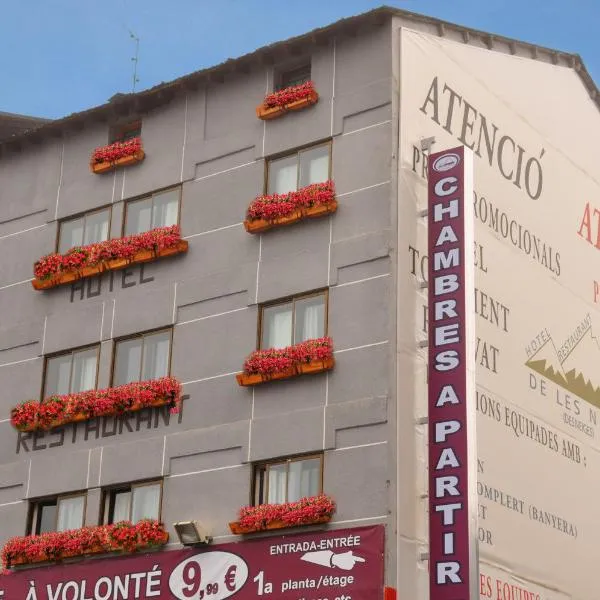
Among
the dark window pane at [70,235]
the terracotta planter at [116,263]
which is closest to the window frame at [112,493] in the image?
the terracotta planter at [116,263]

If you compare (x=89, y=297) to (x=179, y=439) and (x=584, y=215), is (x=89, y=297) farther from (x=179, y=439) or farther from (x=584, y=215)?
(x=584, y=215)

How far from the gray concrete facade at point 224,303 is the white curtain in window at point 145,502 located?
36 centimetres

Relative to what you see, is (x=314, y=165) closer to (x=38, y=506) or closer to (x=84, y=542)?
(x=84, y=542)

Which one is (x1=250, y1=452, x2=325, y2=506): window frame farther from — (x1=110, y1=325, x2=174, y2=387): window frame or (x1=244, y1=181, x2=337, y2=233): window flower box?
(x1=244, y1=181, x2=337, y2=233): window flower box

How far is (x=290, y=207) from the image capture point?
3366cm

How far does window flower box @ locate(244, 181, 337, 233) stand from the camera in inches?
1308

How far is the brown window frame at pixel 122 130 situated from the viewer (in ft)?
127

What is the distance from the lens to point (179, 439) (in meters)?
33.5

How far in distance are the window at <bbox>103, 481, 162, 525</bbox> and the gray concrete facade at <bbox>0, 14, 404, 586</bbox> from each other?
30 centimetres

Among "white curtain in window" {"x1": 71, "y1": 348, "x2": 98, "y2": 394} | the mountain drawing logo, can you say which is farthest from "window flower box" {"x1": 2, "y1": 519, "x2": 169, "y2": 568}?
the mountain drawing logo

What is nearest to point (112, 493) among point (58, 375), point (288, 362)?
point (58, 375)

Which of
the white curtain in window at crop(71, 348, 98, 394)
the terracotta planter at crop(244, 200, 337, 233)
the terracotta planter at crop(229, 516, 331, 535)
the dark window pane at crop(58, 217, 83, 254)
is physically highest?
the dark window pane at crop(58, 217, 83, 254)

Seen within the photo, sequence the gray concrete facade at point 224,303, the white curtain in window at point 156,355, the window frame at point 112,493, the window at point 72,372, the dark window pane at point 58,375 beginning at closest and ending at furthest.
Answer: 1. the gray concrete facade at point 224,303
2. the window frame at point 112,493
3. the white curtain in window at point 156,355
4. the window at point 72,372
5. the dark window pane at point 58,375

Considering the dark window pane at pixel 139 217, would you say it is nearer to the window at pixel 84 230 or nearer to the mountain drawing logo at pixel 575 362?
the window at pixel 84 230
